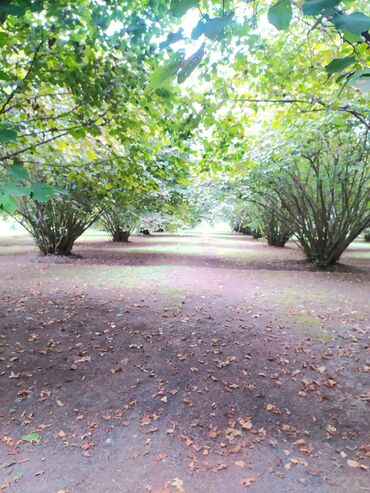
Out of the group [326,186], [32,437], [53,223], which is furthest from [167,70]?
[53,223]

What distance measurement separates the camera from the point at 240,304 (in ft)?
21.7

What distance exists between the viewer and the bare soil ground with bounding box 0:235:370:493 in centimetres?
279

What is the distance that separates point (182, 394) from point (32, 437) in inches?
62.1

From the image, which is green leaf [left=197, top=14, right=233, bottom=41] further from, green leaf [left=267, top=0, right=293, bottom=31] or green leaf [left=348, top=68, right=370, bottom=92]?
green leaf [left=348, top=68, right=370, bottom=92]

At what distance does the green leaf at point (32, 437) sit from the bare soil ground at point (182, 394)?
0.04 ft

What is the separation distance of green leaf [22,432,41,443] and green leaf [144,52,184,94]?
11.1ft

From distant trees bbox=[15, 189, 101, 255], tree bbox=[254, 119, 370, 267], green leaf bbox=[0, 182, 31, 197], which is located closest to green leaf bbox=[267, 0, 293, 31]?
green leaf bbox=[0, 182, 31, 197]

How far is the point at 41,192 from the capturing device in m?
1.96

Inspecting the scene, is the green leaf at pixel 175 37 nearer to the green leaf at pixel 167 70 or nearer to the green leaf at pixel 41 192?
the green leaf at pixel 167 70

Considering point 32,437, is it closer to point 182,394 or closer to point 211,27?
point 182,394

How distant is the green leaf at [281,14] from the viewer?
1.07m

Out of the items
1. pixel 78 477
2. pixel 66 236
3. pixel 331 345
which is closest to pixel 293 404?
pixel 331 345

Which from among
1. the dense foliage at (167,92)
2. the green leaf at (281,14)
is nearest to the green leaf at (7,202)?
the dense foliage at (167,92)

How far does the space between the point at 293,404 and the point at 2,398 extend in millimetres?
3254
